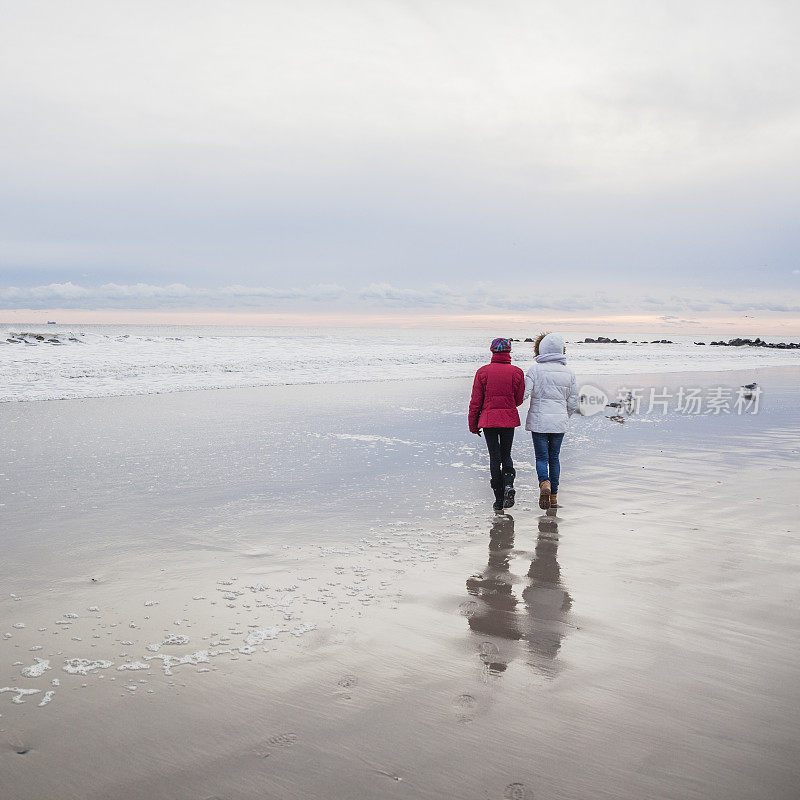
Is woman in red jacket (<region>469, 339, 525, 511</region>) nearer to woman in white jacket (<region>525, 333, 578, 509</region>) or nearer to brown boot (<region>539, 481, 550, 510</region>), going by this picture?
woman in white jacket (<region>525, 333, 578, 509</region>)

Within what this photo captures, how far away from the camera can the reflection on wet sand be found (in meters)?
4.00

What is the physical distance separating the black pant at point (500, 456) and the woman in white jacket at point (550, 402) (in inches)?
12.4

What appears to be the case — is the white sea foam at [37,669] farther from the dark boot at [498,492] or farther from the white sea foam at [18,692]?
the dark boot at [498,492]

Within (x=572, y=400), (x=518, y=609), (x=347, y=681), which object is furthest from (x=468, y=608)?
(x=572, y=400)

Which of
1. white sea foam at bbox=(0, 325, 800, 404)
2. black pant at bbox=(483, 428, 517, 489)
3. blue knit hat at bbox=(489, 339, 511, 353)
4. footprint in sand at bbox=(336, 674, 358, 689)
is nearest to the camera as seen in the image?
footprint in sand at bbox=(336, 674, 358, 689)

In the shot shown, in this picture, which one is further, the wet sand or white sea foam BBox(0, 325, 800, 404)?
white sea foam BBox(0, 325, 800, 404)

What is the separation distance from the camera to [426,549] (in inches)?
237

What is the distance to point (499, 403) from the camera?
26.3 feet

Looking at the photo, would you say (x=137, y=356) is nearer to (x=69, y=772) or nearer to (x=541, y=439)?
(x=541, y=439)


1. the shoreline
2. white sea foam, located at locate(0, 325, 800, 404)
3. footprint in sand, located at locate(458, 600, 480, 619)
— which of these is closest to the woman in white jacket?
footprint in sand, located at locate(458, 600, 480, 619)

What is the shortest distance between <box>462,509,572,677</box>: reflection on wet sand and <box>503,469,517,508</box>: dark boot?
51.6 inches

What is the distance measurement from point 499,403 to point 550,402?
0.65m

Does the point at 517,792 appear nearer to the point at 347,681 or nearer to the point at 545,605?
the point at 347,681

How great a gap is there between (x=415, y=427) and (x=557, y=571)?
27.5 feet
